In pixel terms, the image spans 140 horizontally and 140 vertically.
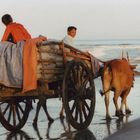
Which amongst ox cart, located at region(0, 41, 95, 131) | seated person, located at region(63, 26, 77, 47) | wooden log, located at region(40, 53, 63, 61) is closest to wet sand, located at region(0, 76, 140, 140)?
ox cart, located at region(0, 41, 95, 131)

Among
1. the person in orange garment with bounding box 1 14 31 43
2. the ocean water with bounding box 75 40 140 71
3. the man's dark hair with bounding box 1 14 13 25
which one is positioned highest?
the man's dark hair with bounding box 1 14 13 25

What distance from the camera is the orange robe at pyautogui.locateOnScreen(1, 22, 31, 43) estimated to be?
11211 mm

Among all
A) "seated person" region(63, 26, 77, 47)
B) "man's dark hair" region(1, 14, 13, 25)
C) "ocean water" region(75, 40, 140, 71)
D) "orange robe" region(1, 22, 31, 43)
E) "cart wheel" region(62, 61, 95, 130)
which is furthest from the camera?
"ocean water" region(75, 40, 140, 71)

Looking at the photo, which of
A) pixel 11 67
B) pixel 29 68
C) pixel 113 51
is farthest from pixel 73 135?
pixel 113 51

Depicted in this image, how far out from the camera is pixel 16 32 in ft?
36.8

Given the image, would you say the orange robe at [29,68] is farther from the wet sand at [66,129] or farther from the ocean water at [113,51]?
the ocean water at [113,51]

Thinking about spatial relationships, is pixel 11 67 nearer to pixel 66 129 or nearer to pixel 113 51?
pixel 66 129

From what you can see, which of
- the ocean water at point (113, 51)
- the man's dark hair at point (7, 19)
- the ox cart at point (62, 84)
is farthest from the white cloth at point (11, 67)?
the ocean water at point (113, 51)

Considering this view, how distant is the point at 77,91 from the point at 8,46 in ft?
5.05

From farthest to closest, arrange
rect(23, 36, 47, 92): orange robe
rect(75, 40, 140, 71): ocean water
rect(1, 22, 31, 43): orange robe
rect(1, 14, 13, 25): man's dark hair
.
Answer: rect(75, 40, 140, 71): ocean water → rect(1, 14, 13, 25): man's dark hair → rect(1, 22, 31, 43): orange robe → rect(23, 36, 47, 92): orange robe

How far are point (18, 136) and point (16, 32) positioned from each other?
1.94 m

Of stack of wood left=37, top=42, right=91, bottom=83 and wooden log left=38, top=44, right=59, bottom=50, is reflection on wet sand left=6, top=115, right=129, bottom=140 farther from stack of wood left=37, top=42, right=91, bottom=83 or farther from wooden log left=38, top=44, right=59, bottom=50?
wooden log left=38, top=44, right=59, bottom=50

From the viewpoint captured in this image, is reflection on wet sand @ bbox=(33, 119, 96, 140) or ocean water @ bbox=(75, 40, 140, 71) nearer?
reflection on wet sand @ bbox=(33, 119, 96, 140)

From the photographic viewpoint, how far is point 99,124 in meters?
12.0
